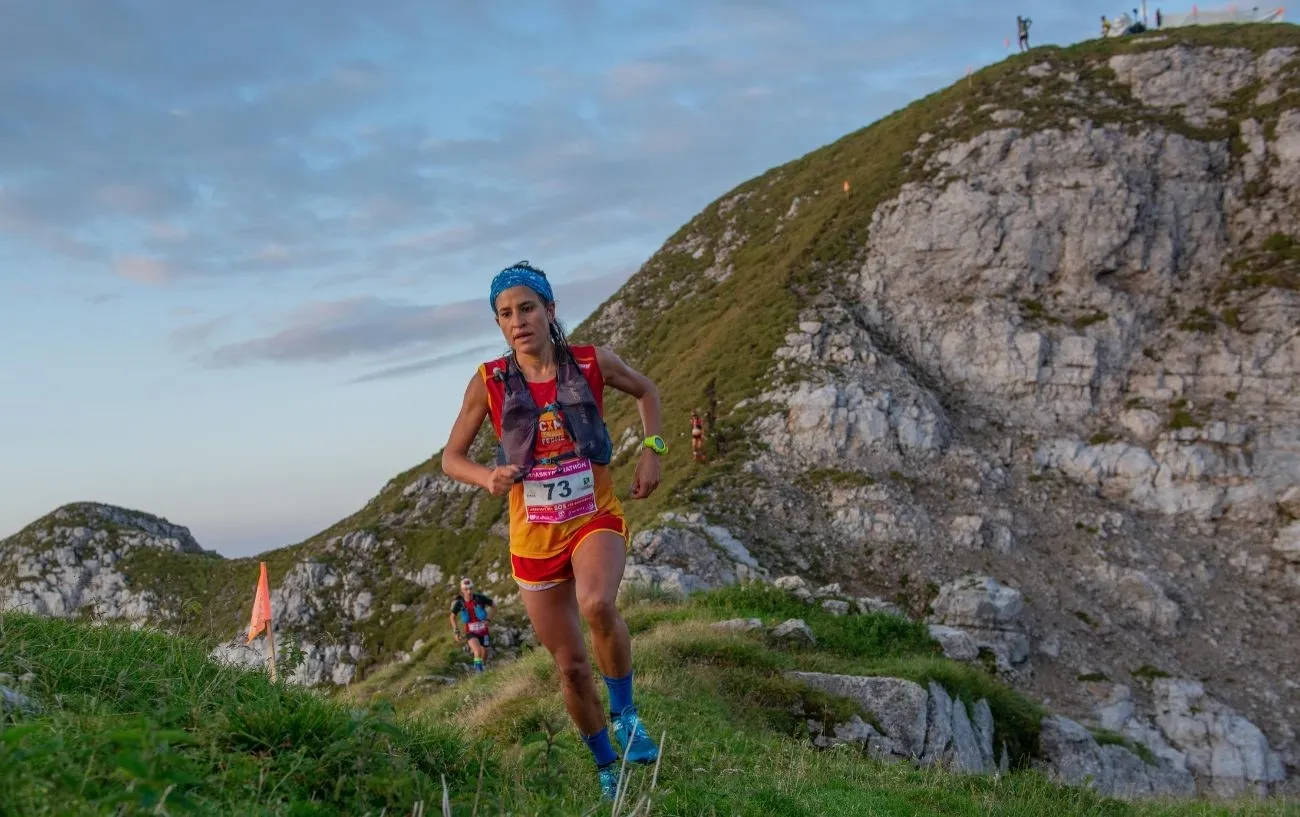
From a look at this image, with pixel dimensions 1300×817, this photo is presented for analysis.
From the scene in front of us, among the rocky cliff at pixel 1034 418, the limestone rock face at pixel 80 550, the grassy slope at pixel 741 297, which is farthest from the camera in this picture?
the limestone rock face at pixel 80 550

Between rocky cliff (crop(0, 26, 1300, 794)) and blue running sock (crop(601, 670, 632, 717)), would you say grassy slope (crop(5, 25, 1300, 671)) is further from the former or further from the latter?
blue running sock (crop(601, 670, 632, 717))

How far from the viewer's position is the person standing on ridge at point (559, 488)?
18.1 feet

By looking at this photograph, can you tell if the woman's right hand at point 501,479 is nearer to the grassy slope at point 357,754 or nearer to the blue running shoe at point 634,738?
the grassy slope at point 357,754

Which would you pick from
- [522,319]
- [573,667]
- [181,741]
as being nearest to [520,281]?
[522,319]

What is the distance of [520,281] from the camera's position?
19.3 feet

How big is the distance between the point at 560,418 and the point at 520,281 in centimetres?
91

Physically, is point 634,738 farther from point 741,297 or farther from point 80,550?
point 80,550

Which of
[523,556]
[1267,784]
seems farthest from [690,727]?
[1267,784]

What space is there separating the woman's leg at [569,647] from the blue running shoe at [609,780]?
0.22 m

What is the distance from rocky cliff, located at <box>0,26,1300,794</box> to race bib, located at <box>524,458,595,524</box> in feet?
41.1

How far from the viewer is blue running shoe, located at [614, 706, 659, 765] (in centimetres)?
559

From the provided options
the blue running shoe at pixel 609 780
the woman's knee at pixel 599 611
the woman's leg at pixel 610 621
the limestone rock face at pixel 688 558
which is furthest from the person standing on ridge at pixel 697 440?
the woman's knee at pixel 599 611

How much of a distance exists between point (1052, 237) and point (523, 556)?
34884 millimetres

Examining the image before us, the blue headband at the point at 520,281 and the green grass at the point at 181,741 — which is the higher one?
the blue headband at the point at 520,281
